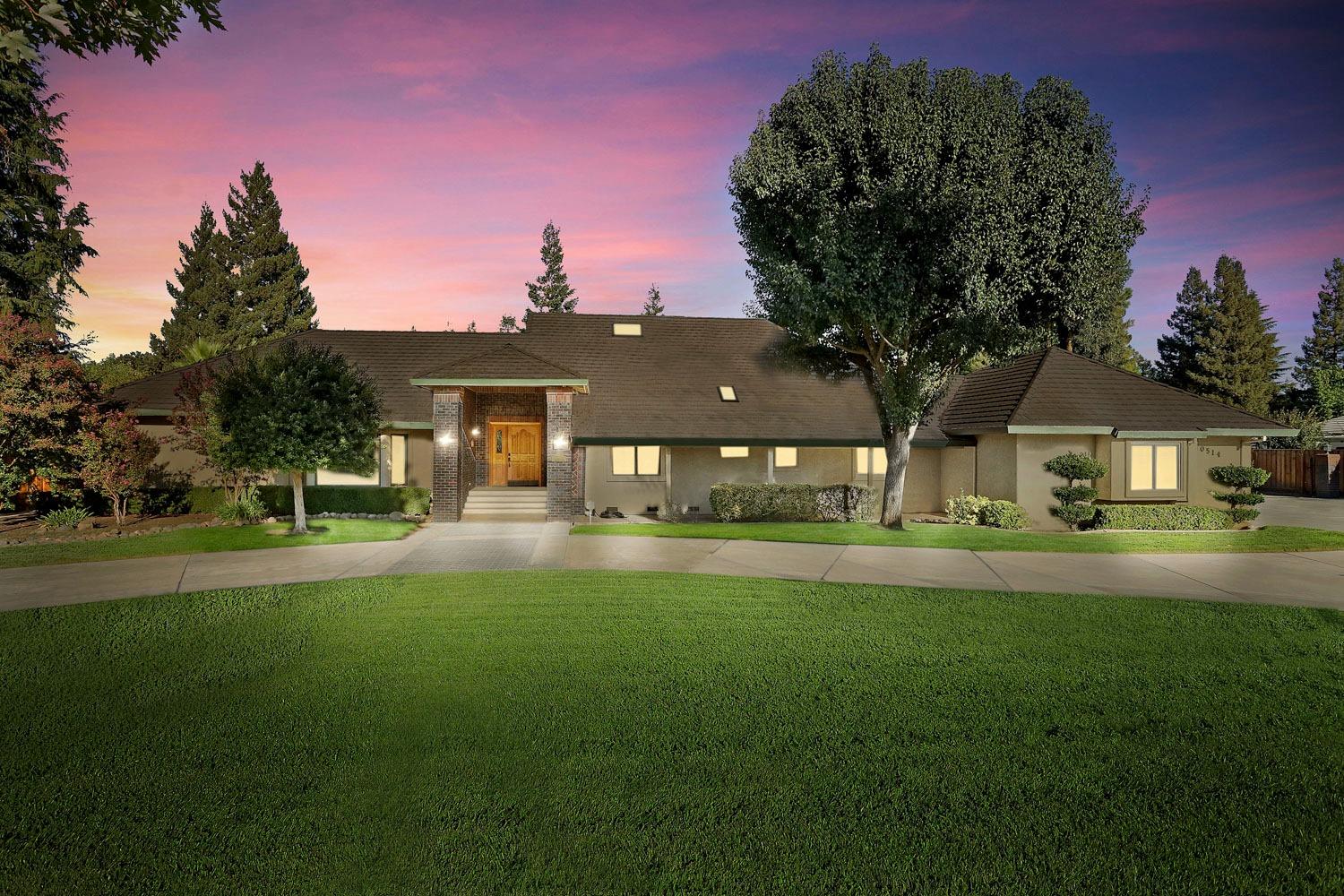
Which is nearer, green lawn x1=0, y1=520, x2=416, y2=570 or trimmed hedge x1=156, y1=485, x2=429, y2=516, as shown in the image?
green lawn x1=0, y1=520, x2=416, y2=570

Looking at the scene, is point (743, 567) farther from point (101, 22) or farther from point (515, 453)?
point (515, 453)

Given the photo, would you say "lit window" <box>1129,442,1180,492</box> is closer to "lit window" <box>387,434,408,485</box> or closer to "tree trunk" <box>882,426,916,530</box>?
"tree trunk" <box>882,426,916,530</box>

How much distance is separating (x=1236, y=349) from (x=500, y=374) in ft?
177

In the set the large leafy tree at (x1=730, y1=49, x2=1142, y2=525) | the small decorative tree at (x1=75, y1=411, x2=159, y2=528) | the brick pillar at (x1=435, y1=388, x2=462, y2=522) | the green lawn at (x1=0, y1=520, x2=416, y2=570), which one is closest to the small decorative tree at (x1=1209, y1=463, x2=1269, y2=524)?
the large leafy tree at (x1=730, y1=49, x2=1142, y2=525)

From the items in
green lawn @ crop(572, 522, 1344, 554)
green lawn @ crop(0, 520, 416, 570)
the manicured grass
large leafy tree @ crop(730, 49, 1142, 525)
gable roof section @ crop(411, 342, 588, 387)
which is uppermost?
large leafy tree @ crop(730, 49, 1142, 525)

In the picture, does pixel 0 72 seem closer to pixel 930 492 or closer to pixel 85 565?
pixel 85 565

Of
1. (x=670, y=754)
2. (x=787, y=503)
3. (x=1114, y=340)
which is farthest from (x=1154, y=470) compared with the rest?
(x=1114, y=340)

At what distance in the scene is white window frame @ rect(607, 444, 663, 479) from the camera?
20.8 metres

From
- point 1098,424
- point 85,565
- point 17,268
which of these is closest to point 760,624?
point 85,565

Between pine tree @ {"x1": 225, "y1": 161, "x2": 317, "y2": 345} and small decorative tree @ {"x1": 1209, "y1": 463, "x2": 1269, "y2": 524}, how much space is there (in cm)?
5208

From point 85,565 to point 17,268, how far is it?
83.9ft

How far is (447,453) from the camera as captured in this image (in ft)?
60.4

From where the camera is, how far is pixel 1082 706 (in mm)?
5258

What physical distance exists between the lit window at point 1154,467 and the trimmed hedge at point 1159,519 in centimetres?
107
